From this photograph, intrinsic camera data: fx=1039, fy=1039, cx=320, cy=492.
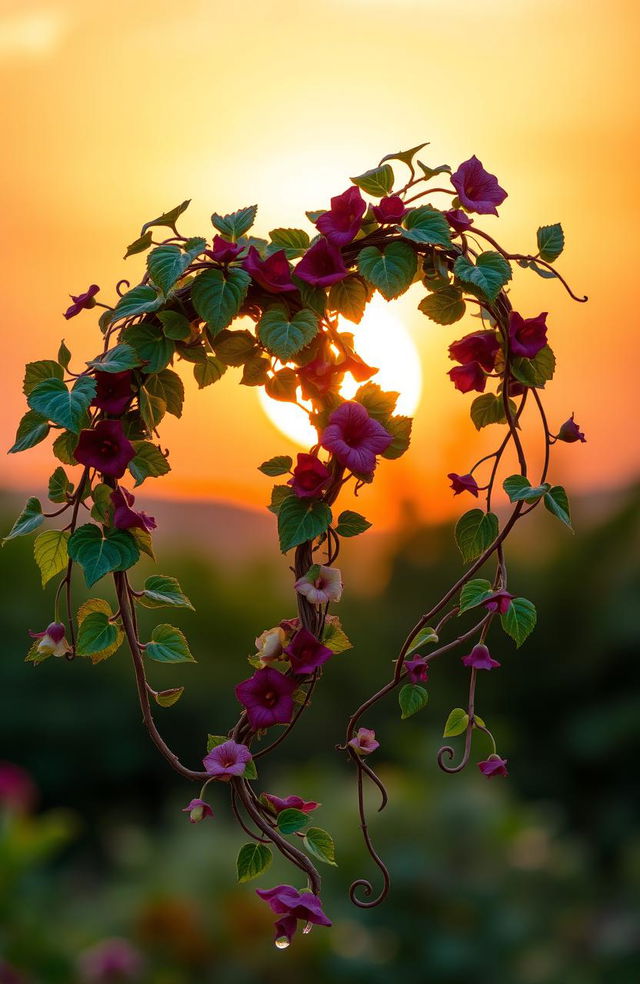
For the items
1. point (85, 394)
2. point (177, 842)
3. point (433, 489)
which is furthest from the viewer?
point (433, 489)

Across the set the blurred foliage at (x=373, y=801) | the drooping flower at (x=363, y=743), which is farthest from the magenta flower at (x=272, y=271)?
the blurred foliage at (x=373, y=801)

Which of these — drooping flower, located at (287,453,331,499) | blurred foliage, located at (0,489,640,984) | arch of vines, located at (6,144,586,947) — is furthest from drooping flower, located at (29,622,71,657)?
blurred foliage, located at (0,489,640,984)

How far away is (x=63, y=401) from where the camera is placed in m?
0.72

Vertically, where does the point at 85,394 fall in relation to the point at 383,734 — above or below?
above

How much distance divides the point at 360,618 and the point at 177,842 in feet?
8.24

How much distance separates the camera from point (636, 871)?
361 cm

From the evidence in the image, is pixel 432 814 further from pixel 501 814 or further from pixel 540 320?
pixel 540 320

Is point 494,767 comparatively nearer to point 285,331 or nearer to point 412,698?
point 412,698

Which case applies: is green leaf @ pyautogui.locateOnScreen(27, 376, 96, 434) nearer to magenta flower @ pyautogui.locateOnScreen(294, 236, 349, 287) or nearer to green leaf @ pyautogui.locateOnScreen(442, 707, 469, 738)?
magenta flower @ pyautogui.locateOnScreen(294, 236, 349, 287)

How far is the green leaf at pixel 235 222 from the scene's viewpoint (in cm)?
78

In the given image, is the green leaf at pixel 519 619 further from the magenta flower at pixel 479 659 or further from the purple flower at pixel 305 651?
the purple flower at pixel 305 651

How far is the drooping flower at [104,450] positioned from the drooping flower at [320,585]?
0.51ft

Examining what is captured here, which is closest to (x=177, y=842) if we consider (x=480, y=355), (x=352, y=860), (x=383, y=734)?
(x=352, y=860)

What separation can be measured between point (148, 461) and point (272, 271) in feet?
0.56
